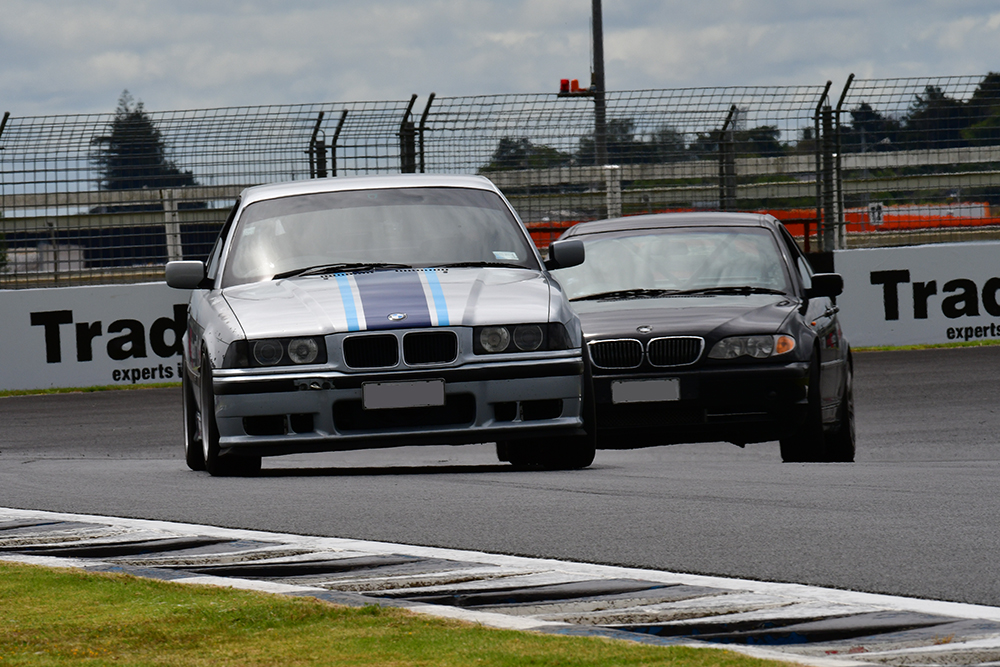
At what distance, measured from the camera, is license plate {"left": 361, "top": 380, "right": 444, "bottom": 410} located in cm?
756

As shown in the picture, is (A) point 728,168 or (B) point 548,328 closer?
(B) point 548,328

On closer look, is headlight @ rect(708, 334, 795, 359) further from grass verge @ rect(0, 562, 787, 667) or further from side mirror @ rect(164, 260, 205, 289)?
grass verge @ rect(0, 562, 787, 667)

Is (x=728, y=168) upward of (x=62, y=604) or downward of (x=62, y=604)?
upward

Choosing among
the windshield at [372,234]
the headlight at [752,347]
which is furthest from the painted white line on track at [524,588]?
the headlight at [752,347]

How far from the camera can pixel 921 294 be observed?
18.1 m

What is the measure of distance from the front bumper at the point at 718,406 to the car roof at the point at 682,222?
1.78 m

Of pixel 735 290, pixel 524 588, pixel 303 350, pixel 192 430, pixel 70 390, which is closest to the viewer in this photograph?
pixel 524 588

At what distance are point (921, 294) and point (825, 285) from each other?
9133 mm

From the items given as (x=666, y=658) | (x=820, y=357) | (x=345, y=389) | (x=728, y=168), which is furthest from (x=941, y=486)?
(x=728, y=168)

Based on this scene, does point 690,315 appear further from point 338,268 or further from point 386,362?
point 386,362

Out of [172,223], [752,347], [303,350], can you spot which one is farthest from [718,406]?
[172,223]

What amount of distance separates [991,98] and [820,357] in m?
10.6

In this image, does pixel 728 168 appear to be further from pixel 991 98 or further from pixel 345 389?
pixel 345 389

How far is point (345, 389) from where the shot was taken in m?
7.55
